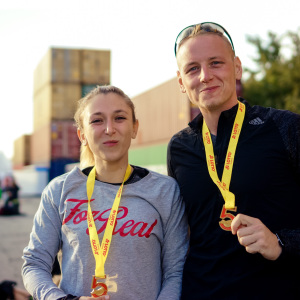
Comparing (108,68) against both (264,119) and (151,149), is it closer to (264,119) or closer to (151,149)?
(151,149)

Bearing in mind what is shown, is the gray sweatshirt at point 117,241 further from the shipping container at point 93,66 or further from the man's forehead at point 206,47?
the shipping container at point 93,66

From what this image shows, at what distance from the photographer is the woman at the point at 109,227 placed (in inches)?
80.5

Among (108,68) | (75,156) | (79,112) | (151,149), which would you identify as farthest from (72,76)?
(79,112)

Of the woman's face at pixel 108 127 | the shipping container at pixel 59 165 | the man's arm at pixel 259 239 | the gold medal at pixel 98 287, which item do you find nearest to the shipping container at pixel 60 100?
the shipping container at pixel 59 165

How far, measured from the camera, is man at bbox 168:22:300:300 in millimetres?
1938

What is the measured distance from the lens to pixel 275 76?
28703 millimetres

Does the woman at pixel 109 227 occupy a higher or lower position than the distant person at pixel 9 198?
higher

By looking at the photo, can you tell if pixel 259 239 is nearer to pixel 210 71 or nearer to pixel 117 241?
pixel 117 241

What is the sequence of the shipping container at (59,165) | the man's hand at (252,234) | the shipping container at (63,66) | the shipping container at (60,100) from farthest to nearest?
the shipping container at (63,66), the shipping container at (60,100), the shipping container at (59,165), the man's hand at (252,234)

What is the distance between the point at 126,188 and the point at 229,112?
27.3 inches

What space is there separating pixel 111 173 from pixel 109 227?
34cm

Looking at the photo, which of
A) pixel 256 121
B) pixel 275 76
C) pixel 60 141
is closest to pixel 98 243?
pixel 256 121

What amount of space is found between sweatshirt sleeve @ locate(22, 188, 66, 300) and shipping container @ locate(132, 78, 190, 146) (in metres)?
11.1

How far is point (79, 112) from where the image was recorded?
2477mm
